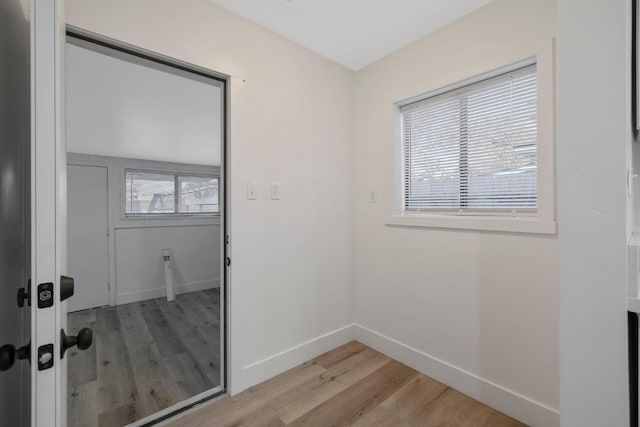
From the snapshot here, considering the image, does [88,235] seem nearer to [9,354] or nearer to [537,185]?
[9,354]

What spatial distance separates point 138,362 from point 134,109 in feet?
7.47

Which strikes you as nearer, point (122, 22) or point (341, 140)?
point (122, 22)

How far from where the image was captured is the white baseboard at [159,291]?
155 inches

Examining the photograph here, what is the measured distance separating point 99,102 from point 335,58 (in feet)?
7.00

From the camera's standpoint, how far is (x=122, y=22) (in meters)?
1.42

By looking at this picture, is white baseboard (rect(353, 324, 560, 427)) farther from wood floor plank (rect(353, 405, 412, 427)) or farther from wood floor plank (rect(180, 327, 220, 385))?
wood floor plank (rect(180, 327, 220, 385))

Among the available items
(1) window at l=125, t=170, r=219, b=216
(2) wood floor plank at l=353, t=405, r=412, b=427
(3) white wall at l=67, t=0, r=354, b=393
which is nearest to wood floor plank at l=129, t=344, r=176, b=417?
(3) white wall at l=67, t=0, r=354, b=393

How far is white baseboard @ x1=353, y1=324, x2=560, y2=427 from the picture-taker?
1519 millimetres

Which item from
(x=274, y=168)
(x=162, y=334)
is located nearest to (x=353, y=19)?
(x=274, y=168)

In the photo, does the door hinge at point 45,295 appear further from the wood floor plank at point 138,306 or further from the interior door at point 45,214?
the wood floor plank at point 138,306

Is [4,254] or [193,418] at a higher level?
[4,254]

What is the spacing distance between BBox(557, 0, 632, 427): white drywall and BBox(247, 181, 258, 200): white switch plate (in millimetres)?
1602

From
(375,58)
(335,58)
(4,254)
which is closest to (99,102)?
(335,58)

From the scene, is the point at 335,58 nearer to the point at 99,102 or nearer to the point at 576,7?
the point at 576,7
